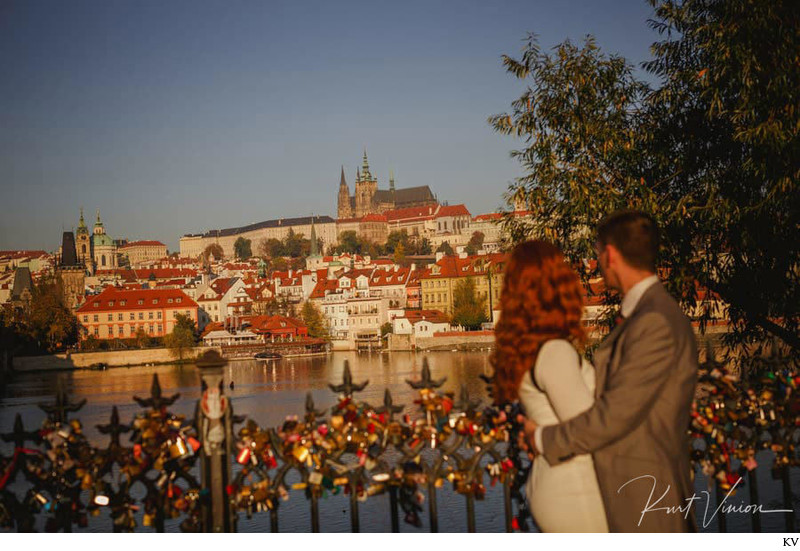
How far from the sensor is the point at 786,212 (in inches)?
212

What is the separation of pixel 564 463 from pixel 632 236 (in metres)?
0.54

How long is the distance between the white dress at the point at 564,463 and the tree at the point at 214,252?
12874 cm

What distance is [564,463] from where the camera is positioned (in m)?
2.00

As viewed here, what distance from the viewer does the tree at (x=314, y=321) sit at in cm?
6309

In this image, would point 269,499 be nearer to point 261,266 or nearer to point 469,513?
point 469,513

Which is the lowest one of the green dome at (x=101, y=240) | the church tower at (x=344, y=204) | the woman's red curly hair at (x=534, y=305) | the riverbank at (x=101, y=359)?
the riverbank at (x=101, y=359)

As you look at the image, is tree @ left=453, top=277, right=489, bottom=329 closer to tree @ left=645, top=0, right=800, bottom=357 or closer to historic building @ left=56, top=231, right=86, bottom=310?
historic building @ left=56, top=231, right=86, bottom=310

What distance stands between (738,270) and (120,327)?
53.8 meters

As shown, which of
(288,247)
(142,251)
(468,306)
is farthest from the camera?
(288,247)

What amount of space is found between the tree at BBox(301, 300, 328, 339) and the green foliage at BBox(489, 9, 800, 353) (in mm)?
56938

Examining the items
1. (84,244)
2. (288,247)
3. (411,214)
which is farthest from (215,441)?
(288,247)

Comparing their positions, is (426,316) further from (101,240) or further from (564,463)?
(564,463)

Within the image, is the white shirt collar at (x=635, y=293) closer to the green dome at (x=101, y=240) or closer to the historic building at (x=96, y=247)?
the historic building at (x=96, y=247)

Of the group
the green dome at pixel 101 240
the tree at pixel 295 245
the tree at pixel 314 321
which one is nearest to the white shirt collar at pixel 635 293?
the tree at pixel 314 321
